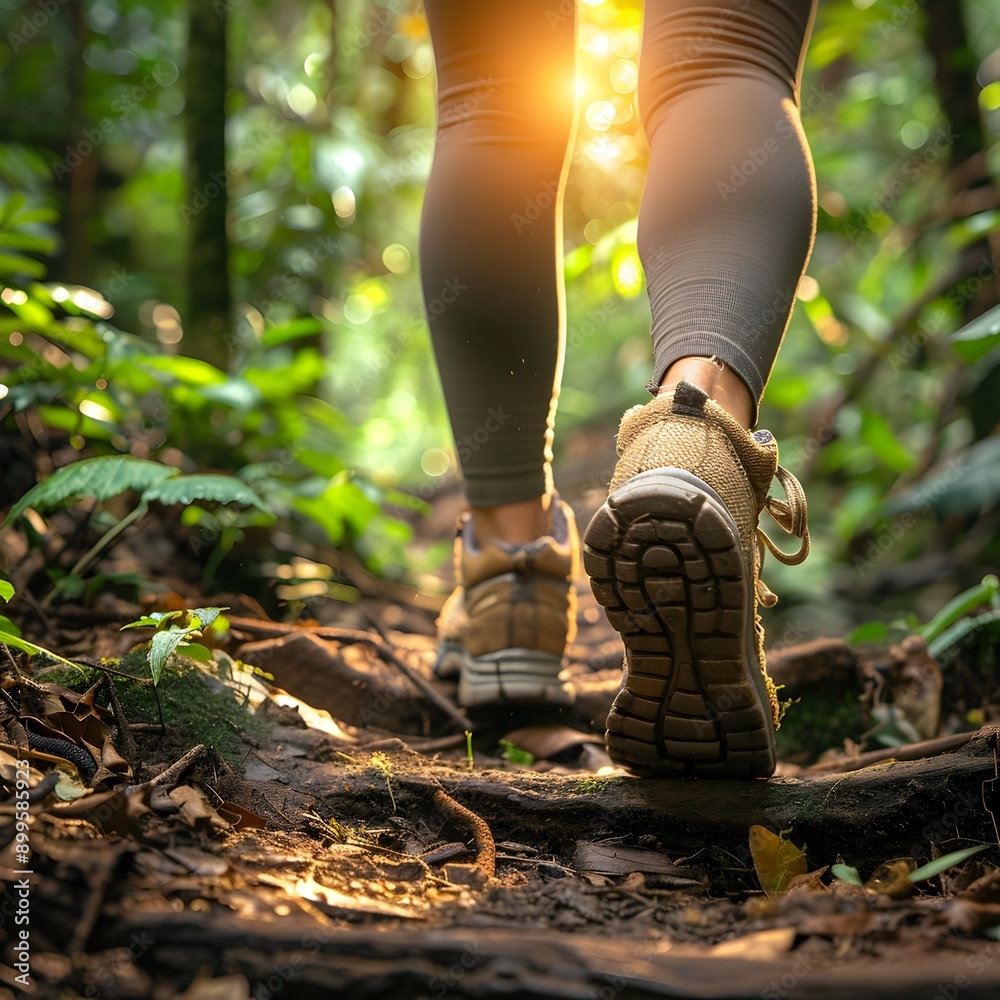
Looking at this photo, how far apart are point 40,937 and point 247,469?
5.44 feet

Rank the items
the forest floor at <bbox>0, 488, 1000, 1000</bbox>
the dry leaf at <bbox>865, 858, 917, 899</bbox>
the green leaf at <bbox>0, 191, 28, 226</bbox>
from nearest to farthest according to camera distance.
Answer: the forest floor at <bbox>0, 488, 1000, 1000</bbox>
the dry leaf at <bbox>865, 858, 917, 899</bbox>
the green leaf at <bbox>0, 191, 28, 226</bbox>

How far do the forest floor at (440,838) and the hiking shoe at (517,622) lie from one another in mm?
101

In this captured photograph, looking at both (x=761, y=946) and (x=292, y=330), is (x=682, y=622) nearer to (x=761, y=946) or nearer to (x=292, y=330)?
(x=761, y=946)

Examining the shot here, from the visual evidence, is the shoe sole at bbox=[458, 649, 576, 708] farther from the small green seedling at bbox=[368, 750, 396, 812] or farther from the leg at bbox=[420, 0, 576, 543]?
the leg at bbox=[420, 0, 576, 543]

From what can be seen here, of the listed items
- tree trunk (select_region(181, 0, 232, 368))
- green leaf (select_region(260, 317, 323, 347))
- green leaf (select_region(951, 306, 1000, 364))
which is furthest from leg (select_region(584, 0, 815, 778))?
tree trunk (select_region(181, 0, 232, 368))

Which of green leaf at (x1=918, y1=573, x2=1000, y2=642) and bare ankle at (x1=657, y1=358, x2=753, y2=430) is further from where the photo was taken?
green leaf at (x1=918, y1=573, x2=1000, y2=642)

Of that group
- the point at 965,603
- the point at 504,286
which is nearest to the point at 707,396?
the point at 504,286

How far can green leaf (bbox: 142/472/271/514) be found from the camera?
175 centimetres

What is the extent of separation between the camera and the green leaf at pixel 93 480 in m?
1.67

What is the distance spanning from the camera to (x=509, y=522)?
69.6 inches

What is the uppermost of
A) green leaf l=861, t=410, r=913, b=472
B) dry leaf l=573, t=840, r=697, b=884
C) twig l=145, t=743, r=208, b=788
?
green leaf l=861, t=410, r=913, b=472

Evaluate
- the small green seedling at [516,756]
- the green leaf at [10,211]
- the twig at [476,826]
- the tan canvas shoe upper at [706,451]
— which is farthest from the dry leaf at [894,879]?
the green leaf at [10,211]

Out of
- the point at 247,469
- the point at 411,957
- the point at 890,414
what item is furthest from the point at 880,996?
the point at 890,414

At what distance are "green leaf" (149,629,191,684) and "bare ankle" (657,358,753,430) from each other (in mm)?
728
